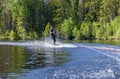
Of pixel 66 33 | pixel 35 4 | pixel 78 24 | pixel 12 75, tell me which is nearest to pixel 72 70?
pixel 12 75

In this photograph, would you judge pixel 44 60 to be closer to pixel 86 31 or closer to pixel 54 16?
pixel 86 31

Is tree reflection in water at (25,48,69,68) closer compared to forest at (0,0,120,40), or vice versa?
tree reflection in water at (25,48,69,68)

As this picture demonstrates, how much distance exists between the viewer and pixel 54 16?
126 m

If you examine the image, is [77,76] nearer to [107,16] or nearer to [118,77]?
[118,77]

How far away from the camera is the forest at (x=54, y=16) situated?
11396cm

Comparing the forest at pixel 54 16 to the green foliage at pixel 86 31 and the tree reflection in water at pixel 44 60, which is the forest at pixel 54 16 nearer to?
the green foliage at pixel 86 31

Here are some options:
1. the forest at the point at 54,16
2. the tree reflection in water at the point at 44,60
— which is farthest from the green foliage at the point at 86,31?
the tree reflection in water at the point at 44,60

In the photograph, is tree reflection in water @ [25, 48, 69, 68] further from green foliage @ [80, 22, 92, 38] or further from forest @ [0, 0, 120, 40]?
forest @ [0, 0, 120, 40]

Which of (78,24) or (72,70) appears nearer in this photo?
(72,70)

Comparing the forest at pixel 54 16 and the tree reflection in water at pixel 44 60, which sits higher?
the forest at pixel 54 16

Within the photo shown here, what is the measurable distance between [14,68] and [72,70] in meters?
4.40

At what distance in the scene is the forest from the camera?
114 meters

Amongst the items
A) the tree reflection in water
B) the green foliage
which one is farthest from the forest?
the tree reflection in water

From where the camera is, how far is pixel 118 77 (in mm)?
20938
